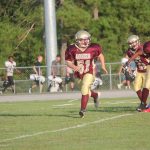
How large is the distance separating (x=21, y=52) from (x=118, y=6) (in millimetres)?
6677

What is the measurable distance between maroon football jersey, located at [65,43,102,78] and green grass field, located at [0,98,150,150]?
95cm

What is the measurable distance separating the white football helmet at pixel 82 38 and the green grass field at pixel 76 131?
1.45m

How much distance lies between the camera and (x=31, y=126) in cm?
1337

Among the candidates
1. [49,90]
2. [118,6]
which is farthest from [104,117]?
[118,6]

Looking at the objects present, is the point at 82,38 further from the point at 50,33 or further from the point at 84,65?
the point at 50,33

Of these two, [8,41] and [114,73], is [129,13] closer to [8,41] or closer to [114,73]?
[8,41]

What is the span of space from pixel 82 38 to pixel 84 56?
0.45 meters

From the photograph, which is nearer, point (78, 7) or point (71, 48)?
point (71, 48)

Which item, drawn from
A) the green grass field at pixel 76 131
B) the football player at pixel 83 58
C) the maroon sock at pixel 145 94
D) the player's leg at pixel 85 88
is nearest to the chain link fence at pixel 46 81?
the maroon sock at pixel 145 94

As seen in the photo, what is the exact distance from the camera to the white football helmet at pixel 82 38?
1519 centimetres

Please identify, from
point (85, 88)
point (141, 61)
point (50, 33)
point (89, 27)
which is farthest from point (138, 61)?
point (89, 27)

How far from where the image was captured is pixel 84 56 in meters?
15.5

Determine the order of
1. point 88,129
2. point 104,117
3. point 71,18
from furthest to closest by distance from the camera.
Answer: point 71,18
point 104,117
point 88,129

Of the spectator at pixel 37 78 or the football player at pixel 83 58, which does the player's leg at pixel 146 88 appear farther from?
the spectator at pixel 37 78
